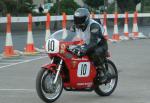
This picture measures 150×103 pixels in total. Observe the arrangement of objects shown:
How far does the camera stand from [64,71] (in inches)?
391

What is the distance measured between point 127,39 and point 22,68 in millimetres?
12252

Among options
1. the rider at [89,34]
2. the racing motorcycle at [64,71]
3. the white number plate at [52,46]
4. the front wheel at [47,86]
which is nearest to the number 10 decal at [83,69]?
the racing motorcycle at [64,71]

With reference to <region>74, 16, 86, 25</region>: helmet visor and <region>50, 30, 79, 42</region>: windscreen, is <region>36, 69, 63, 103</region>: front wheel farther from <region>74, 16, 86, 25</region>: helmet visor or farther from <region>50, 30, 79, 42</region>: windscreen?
<region>74, 16, 86, 25</region>: helmet visor

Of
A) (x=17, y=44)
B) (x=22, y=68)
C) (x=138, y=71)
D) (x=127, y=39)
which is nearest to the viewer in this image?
(x=138, y=71)

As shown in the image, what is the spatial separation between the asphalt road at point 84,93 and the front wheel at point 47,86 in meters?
0.28

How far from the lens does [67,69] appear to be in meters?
9.85

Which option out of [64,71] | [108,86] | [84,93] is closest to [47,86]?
[64,71]

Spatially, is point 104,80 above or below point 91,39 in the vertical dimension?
below

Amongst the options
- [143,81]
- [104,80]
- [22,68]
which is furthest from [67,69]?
[22,68]

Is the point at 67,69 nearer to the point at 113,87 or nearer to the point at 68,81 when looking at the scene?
the point at 68,81

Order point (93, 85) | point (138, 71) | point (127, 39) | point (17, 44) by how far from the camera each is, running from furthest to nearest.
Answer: point (127, 39)
point (17, 44)
point (138, 71)
point (93, 85)

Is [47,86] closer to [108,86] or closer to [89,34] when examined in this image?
[89,34]

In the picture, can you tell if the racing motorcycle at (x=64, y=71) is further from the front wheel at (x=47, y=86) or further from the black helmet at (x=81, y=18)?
the black helmet at (x=81, y=18)

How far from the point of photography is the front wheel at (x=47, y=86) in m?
9.51
